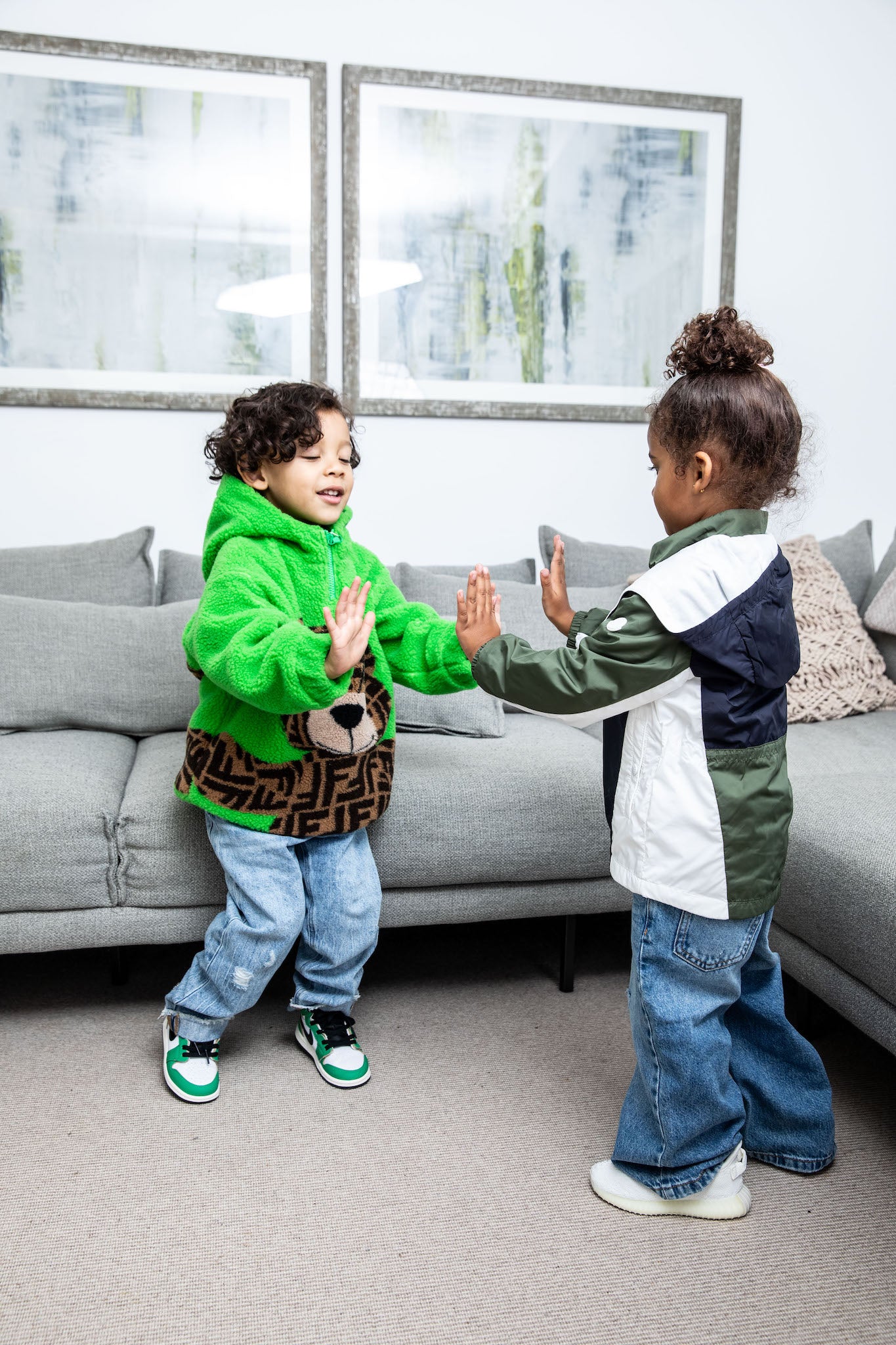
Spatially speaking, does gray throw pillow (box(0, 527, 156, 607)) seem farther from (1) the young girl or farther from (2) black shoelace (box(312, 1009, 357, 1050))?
(1) the young girl

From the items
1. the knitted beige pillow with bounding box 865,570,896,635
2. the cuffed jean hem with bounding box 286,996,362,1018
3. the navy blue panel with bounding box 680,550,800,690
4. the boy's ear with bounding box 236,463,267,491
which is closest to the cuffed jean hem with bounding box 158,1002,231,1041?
the cuffed jean hem with bounding box 286,996,362,1018

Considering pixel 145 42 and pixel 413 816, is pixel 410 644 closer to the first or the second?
pixel 413 816

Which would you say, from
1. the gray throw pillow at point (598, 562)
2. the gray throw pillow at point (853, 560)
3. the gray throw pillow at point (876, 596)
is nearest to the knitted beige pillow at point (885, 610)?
the gray throw pillow at point (876, 596)

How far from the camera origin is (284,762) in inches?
62.9

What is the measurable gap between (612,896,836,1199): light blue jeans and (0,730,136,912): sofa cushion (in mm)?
923

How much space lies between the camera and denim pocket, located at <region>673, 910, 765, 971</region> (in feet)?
4.16

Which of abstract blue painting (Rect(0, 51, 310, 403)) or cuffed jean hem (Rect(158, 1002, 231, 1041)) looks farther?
abstract blue painting (Rect(0, 51, 310, 403))

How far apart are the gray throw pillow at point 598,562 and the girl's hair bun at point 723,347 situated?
1334 millimetres

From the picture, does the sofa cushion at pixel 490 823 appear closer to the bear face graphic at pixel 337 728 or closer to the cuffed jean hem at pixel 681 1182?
the bear face graphic at pixel 337 728

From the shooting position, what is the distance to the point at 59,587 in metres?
2.39

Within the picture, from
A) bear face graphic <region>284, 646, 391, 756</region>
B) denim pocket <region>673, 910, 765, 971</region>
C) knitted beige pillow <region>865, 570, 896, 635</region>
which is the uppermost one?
knitted beige pillow <region>865, 570, 896, 635</region>

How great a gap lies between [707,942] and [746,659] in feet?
1.16

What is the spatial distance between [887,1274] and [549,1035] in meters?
0.67

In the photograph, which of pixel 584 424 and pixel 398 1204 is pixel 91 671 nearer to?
pixel 398 1204
